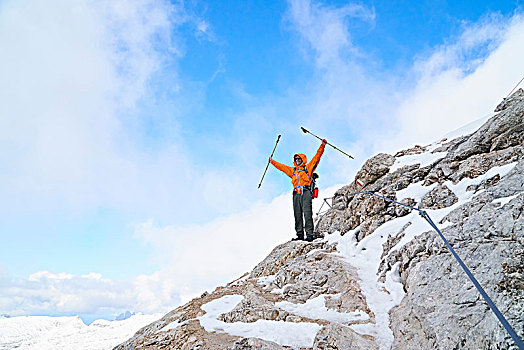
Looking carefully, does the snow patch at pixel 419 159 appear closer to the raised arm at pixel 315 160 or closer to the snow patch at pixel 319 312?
the raised arm at pixel 315 160

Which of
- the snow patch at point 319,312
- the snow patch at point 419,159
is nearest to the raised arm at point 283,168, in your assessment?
the snow patch at point 419,159

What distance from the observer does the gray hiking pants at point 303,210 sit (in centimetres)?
1398

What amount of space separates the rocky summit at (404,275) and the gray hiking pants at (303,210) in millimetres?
904

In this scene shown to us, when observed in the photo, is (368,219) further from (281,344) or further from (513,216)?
(281,344)

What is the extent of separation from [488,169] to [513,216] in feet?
13.9

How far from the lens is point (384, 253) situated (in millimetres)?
9992

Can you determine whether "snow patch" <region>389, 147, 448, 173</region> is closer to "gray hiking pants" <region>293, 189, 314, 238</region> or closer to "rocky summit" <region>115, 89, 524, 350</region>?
"rocky summit" <region>115, 89, 524, 350</region>

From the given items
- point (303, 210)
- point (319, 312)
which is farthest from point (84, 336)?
point (319, 312)

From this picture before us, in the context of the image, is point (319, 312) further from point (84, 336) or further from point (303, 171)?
point (84, 336)

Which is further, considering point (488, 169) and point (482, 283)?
point (488, 169)

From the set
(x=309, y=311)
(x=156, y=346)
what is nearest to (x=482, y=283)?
(x=309, y=311)

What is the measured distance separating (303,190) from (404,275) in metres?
6.65

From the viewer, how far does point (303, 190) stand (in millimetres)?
14117

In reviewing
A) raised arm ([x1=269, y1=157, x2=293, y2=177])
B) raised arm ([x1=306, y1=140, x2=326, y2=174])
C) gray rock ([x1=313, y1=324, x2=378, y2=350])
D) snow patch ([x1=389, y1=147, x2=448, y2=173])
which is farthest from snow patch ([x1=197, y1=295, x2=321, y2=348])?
snow patch ([x1=389, y1=147, x2=448, y2=173])
